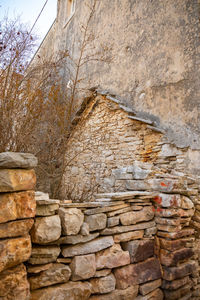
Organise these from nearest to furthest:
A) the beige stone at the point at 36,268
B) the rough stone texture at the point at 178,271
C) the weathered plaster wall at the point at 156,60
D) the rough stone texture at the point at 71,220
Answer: the beige stone at the point at 36,268, the rough stone texture at the point at 71,220, the rough stone texture at the point at 178,271, the weathered plaster wall at the point at 156,60

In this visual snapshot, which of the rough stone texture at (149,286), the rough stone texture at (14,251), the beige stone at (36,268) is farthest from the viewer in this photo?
the rough stone texture at (149,286)

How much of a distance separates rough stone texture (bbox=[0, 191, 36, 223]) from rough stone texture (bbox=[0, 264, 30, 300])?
352 millimetres

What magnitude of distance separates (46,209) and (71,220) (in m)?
0.24

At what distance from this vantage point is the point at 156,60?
469 cm

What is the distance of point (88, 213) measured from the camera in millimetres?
1862

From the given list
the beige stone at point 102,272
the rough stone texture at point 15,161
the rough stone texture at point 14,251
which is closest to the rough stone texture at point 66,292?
the beige stone at point 102,272

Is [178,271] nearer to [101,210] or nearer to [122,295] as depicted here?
[122,295]

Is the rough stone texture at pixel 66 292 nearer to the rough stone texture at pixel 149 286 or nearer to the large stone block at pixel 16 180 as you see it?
the rough stone texture at pixel 149 286

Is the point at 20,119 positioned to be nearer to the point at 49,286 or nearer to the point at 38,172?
the point at 38,172

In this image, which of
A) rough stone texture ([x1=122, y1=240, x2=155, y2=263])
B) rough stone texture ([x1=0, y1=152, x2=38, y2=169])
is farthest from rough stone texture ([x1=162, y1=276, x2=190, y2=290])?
rough stone texture ([x1=0, y1=152, x2=38, y2=169])

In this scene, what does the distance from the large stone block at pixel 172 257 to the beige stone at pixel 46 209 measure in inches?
55.2

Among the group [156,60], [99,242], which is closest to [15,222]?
[99,242]

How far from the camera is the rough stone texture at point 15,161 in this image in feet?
4.42

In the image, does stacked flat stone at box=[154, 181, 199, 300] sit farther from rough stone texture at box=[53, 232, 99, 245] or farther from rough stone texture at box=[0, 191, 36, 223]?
rough stone texture at box=[0, 191, 36, 223]
